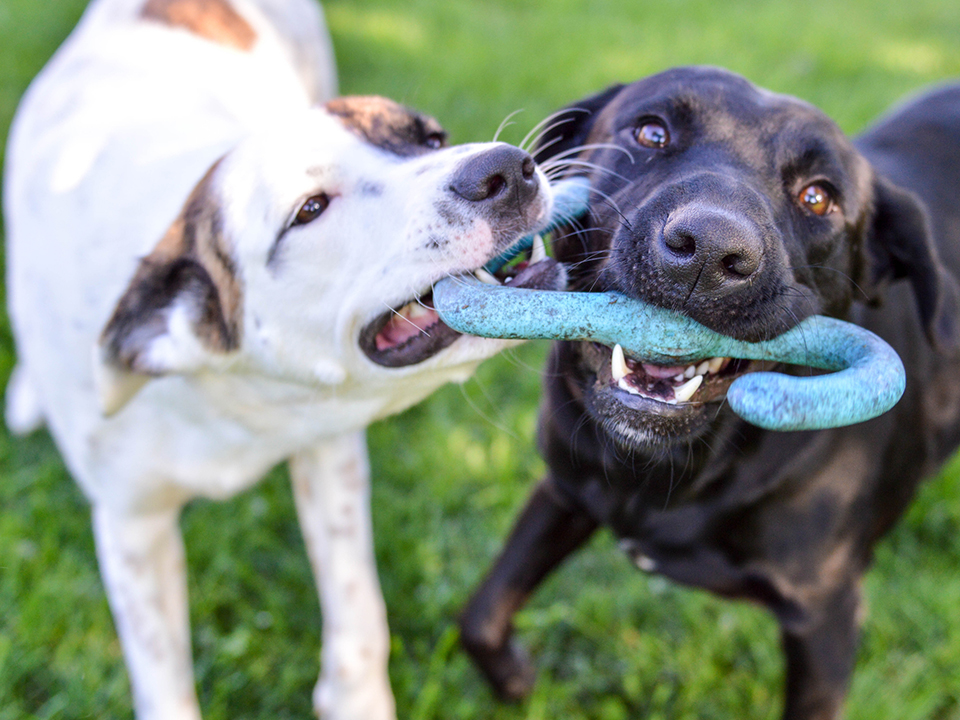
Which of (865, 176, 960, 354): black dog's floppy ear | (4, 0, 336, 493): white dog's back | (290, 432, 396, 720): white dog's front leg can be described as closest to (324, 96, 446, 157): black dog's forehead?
(4, 0, 336, 493): white dog's back

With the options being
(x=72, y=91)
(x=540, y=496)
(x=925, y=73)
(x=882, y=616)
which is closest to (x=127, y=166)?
(x=72, y=91)

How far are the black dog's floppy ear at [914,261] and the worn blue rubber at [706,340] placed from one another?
513 millimetres

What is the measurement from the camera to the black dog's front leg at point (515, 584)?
2.79 metres

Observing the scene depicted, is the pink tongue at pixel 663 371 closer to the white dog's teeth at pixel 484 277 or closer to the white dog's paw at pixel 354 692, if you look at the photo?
the white dog's teeth at pixel 484 277

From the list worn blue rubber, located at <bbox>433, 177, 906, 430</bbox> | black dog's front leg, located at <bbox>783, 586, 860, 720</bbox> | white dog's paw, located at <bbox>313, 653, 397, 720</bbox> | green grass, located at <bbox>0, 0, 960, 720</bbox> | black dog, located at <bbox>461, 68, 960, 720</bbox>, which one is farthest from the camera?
green grass, located at <bbox>0, 0, 960, 720</bbox>

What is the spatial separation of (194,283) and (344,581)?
1047 mm

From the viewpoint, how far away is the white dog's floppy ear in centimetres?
226

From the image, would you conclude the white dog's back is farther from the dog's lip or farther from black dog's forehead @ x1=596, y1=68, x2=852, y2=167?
black dog's forehead @ x1=596, y1=68, x2=852, y2=167

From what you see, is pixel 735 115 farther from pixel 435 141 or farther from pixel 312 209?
pixel 312 209

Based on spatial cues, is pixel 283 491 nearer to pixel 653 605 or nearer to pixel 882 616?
pixel 653 605

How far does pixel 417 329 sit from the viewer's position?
7.12 feet

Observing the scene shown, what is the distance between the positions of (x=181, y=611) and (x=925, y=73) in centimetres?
760

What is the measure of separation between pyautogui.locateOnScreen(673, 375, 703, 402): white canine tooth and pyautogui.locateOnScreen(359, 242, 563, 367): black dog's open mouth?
0.37m

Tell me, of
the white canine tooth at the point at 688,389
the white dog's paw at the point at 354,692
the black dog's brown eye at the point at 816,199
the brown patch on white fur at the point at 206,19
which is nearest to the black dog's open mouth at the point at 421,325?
the white canine tooth at the point at 688,389
